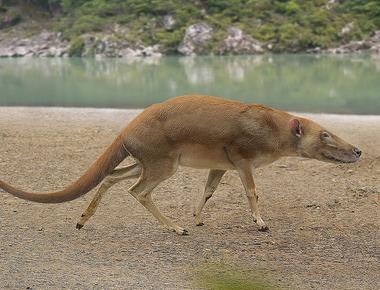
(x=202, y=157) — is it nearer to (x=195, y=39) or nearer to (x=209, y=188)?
(x=209, y=188)

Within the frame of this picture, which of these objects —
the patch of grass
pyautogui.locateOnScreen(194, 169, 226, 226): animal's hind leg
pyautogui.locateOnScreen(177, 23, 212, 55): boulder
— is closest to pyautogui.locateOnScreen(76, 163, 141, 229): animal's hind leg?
pyautogui.locateOnScreen(194, 169, 226, 226): animal's hind leg

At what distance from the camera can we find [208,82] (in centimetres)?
3189

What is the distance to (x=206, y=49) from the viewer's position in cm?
5284

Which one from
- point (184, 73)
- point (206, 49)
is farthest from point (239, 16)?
point (184, 73)

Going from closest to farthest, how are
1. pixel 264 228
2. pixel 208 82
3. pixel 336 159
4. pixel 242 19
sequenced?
1. pixel 336 159
2. pixel 264 228
3. pixel 208 82
4. pixel 242 19

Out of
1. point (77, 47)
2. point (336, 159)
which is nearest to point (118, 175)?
point (336, 159)

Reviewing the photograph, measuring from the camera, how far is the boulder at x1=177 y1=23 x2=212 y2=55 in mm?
53188

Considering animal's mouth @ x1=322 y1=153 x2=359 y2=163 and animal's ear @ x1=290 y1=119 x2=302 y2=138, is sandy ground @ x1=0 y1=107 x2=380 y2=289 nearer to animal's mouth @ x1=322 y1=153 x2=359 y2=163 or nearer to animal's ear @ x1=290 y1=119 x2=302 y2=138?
animal's mouth @ x1=322 y1=153 x2=359 y2=163

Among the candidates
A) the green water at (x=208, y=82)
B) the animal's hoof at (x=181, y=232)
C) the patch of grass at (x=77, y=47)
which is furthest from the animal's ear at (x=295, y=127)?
the patch of grass at (x=77, y=47)

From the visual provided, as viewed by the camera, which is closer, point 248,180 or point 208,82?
point 248,180

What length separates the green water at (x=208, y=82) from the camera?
25156 millimetres

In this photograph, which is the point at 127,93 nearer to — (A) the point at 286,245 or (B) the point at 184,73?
(B) the point at 184,73

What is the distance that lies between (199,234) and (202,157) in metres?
0.93

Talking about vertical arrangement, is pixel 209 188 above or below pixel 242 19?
above
